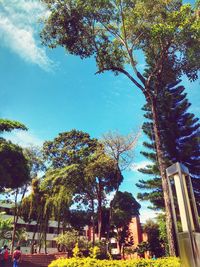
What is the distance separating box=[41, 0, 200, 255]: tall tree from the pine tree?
5.79 m

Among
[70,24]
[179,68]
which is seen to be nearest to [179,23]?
[179,68]

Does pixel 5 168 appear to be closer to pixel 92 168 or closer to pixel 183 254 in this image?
pixel 92 168

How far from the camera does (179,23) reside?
37.5 ft

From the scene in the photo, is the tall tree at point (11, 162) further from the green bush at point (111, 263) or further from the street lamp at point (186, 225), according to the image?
the street lamp at point (186, 225)

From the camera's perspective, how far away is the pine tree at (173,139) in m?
19.0

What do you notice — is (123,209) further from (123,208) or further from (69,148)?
(69,148)

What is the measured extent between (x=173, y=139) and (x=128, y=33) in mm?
9032

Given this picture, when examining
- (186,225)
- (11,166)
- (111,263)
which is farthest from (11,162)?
(186,225)

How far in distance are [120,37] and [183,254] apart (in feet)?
35.9

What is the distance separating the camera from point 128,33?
13.2 meters

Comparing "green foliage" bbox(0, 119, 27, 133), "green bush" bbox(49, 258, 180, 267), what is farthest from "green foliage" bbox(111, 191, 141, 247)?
"green bush" bbox(49, 258, 180, 267)

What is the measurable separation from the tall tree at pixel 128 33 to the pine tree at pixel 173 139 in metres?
5.79

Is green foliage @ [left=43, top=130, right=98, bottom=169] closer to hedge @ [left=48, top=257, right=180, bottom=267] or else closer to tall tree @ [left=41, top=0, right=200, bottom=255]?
tall tree @ [left=41, top=0, right=200, bottom=255]

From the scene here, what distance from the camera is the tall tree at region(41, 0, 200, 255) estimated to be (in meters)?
11.8
